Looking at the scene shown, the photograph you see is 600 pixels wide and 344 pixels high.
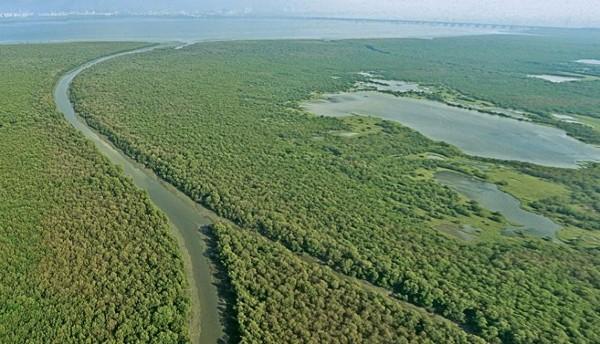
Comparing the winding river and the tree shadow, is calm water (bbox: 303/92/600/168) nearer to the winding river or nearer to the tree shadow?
the winding river

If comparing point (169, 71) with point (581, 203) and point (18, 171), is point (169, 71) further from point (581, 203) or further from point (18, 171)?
point (581, 203)

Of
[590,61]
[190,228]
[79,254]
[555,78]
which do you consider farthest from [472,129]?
[590,61]


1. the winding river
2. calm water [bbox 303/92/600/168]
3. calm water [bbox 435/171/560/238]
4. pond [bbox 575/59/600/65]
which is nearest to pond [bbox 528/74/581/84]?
pond [bbox 575/59/600/65]

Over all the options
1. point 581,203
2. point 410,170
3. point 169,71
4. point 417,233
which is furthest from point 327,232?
point 169,71

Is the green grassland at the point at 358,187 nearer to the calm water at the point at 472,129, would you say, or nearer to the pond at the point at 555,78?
the calm water at the point at 472,129

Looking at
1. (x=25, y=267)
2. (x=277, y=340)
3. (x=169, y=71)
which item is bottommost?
(x=277, y=340)

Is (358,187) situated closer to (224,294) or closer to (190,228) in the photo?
(190,228)

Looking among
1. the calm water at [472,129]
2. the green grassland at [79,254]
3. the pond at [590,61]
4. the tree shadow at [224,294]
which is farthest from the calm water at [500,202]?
the pond at [590,61]
